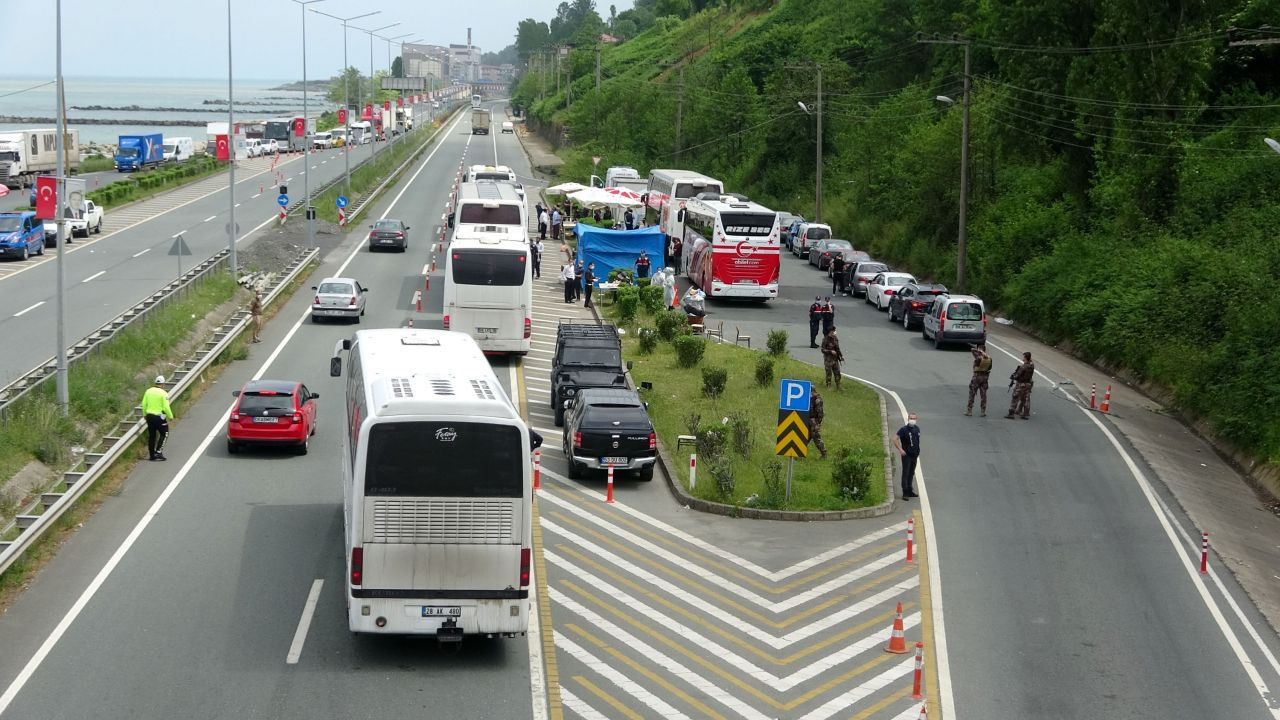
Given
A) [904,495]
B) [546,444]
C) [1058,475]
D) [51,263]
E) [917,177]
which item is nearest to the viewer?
[904,495]

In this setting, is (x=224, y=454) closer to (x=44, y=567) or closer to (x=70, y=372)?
(x=70, y=372)

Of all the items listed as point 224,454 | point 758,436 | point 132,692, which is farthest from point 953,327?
point 132,692

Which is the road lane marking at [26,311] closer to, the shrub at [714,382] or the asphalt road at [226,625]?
the asphalt road at [226,625]

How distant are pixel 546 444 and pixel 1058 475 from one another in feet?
34.8

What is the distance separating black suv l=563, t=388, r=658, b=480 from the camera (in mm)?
26375

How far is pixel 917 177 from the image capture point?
62.0 m

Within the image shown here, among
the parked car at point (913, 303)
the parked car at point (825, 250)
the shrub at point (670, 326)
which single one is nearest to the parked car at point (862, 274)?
the parked car at point (825, 250)

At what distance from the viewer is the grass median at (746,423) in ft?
83.8

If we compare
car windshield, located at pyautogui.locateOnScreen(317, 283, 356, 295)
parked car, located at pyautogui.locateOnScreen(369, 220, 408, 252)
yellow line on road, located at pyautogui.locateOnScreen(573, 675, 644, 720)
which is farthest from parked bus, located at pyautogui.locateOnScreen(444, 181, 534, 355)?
parked car, located at pyautogui.locateOnScreen(369, 220, 408, 252)

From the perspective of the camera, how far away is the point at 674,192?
222ft

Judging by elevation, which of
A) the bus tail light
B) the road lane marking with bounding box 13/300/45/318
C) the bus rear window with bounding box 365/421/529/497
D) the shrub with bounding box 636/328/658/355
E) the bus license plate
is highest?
the bus rear window with bounding box 365/421/529/497

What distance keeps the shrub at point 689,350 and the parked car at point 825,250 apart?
82.1 feet

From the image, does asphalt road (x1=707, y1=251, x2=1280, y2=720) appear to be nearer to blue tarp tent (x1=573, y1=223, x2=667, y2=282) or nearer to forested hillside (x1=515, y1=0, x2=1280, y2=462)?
forested hillside (x1=515, y1=0, x2=1280, y2=462)

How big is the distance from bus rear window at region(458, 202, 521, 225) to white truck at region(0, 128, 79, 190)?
3794 centimetres
